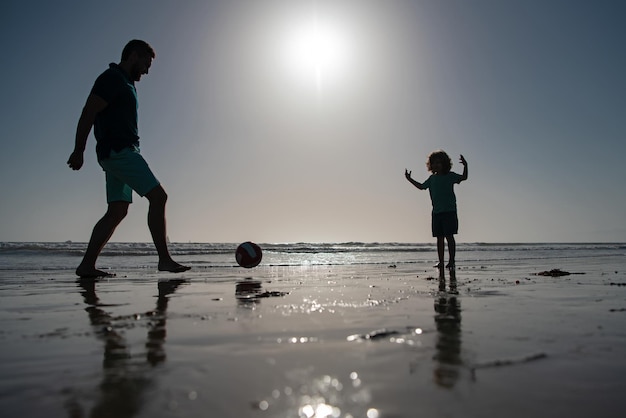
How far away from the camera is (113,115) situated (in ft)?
17.5

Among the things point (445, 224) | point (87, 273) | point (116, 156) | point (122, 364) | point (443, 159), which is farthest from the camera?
point (443, 159)

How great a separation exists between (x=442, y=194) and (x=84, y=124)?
6190mm

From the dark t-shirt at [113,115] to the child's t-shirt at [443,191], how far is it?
5621 millimetres

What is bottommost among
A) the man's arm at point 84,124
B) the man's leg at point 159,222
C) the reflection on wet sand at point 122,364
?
the reflection on wet sand at point 122,364

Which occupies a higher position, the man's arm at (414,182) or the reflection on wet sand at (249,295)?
the man's arm at (414,182)

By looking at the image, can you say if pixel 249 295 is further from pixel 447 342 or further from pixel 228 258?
pixel 228 258

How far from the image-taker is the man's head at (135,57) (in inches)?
222

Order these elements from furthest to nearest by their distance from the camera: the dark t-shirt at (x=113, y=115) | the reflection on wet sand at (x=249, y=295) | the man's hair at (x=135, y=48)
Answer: the man's hair at (x=135, y=48), the dark t-shirt at (x=113, y=115), the reflection on wet sand at (x=249, y=295)

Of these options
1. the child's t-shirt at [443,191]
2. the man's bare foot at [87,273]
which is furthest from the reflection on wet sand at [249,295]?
the child's t-shirt at [443,191]

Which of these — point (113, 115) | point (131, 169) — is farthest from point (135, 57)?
point (131, 169)

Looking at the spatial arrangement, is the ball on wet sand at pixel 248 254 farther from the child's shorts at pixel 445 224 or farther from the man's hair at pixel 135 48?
the child's shorts at pixel 445 224

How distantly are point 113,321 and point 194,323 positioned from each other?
0.45m

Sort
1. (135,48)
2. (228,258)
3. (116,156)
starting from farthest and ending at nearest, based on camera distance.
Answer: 1. (228,258)
2. (135,48)
3. (116,156)

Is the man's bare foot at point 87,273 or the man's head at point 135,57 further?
the man's head at point 135,57
